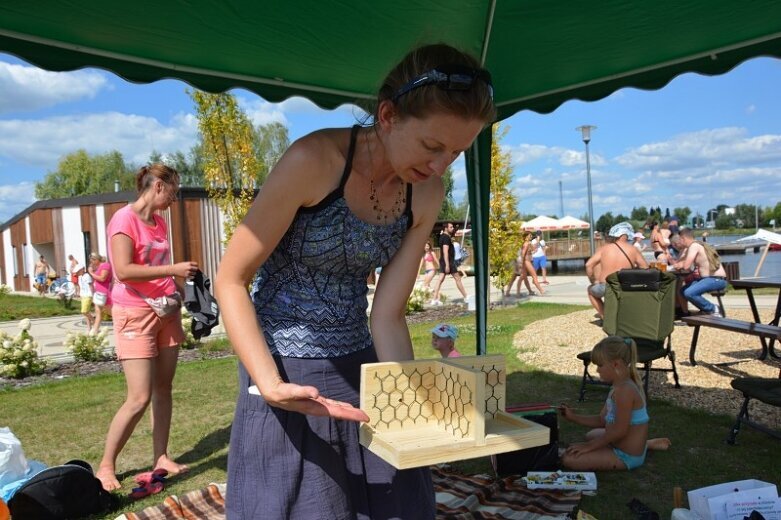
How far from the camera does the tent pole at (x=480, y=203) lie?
4.30 m

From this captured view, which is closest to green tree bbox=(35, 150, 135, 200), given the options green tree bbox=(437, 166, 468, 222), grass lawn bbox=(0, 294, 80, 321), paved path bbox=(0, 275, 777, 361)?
green tree bbox=(437, 166, 468, 222)

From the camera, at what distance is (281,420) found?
1559 millimetres

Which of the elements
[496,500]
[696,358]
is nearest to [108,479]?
[496,500]

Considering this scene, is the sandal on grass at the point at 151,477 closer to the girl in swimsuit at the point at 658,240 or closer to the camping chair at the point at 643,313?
the camping chair at the point at 643,313

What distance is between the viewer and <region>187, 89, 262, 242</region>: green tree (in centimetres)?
1155

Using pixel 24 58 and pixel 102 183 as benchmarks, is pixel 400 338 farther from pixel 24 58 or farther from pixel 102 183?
pixel 102 183

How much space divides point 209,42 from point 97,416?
3.98m

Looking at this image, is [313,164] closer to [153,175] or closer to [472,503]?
[153,175]

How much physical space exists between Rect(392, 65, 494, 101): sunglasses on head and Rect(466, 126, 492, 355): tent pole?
2851 millimetres

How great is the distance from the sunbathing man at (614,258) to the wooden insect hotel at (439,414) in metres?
7.16

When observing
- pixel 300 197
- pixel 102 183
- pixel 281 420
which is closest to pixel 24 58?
pixel 300 197

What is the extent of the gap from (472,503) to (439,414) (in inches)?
79.0

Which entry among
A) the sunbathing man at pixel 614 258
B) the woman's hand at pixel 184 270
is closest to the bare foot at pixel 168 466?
the woman's hand at pixel 184 270

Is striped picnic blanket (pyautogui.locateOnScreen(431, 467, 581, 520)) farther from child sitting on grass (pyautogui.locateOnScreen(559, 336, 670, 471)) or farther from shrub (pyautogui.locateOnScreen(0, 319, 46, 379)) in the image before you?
shrub (pyautogui.locateOnScreen(0, 319, 46, 379))
